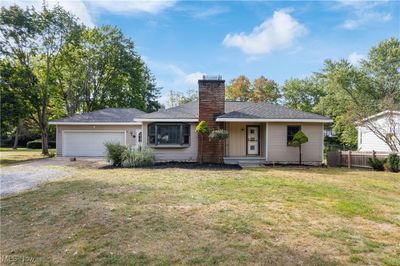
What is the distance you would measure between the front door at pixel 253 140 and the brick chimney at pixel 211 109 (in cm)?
189

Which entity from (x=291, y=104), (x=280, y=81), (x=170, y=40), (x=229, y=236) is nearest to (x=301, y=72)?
(x=280, y=81)

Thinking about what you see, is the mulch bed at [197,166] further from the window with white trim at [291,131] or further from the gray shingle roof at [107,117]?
the gray shingle roof at [107,117]

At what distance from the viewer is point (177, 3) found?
448 inches

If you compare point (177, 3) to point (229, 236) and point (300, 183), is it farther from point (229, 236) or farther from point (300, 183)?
point (229, 236)

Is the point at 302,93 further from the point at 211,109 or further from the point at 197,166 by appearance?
the point at 197,166

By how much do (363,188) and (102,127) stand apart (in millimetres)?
16961

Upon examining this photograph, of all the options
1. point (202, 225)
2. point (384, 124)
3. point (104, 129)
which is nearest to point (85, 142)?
point (104, 129)

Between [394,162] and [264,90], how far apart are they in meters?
26.4

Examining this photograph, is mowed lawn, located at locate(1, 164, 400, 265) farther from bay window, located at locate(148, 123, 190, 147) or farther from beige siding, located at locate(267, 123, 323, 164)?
bay window, located at locate(148, 123, 190, 147)

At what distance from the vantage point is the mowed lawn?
357cm

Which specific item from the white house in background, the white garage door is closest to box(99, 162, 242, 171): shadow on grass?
the white garage door

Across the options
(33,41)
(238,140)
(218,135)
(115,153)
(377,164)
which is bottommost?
(377,164)

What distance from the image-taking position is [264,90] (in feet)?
123

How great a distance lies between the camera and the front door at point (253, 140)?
609 inches
